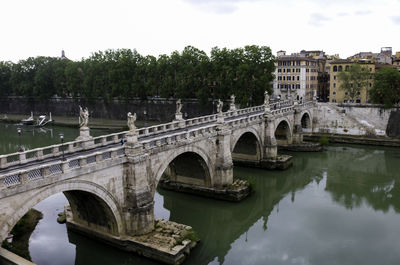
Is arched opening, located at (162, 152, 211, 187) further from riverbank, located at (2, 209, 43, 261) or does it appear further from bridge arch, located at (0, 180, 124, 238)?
riverbank, located at (2, 209, 43, 261)

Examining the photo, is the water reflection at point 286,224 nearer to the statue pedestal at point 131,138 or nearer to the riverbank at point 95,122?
the statue pedestal at point 131,138

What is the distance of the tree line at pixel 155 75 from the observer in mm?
49844

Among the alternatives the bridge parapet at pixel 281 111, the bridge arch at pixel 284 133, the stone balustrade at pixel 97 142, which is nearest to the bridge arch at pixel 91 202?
the stone balustrade at pixel 97 142

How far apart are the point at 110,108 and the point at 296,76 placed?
32770mm

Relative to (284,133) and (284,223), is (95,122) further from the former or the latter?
(284,223)

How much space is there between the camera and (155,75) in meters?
56.3

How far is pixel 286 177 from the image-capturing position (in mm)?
32000

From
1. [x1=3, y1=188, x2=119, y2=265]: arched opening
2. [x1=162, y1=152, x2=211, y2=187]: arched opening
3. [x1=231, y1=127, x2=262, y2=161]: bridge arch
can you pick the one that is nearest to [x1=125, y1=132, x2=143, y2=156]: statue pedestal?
[x1=3, y1=188, x2=119, y2=265]: arched opening

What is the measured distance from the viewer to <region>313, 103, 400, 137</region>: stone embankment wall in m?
45.4

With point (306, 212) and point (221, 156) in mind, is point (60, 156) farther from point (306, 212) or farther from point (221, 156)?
point (306, 212)

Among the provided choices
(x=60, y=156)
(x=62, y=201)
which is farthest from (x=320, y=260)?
(x=62, y=201)

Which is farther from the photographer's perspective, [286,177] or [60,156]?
[286,177]

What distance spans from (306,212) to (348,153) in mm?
19498

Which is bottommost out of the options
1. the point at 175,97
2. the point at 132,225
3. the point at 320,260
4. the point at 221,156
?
the point at 320,260
